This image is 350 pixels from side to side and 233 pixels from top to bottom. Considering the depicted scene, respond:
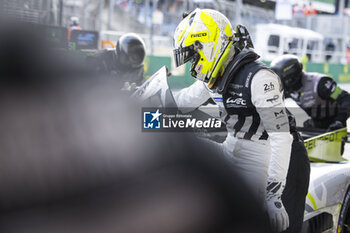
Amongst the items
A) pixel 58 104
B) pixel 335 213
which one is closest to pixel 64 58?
pixel 58 104

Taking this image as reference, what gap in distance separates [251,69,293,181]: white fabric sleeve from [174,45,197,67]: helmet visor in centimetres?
33

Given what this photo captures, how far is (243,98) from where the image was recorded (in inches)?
82.2

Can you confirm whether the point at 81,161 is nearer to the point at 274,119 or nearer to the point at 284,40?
the point at 274,119

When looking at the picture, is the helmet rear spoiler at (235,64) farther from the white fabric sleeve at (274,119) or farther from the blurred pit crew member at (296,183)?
the blurred pit crew member at (296,183)

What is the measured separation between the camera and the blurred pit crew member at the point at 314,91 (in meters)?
4.62

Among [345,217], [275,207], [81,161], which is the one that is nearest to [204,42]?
[275,207]

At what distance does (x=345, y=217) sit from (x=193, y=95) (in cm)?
133

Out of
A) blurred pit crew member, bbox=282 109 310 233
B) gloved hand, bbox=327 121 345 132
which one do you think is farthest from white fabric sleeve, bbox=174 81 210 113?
gloved hand, bbox=327 121 345 132

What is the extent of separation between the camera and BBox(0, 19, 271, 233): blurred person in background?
124 cm

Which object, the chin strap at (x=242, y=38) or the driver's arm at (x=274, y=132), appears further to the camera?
the chin strap at (x=242, y=38)

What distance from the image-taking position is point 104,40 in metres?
12.3

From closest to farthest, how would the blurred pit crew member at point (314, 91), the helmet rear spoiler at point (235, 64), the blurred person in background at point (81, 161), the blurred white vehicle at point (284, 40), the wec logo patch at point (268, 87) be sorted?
the blurred person in background at point (81, 161) → the wec logo patch at point (268, 87) → the helmet rear spoiler at point (235, 64) → the blurred pit crew member at point (314, 91) → the blurred white vehicle at point (284, 40)

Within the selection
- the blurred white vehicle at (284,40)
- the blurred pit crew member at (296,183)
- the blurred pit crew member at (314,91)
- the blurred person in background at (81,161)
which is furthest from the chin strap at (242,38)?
the blurred white vehicle at (284,40)

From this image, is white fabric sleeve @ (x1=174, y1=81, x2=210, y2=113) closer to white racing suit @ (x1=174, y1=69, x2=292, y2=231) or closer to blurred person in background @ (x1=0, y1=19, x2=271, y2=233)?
white racing suit @ (x1=174, y1=69, x2=292, y2=231)
